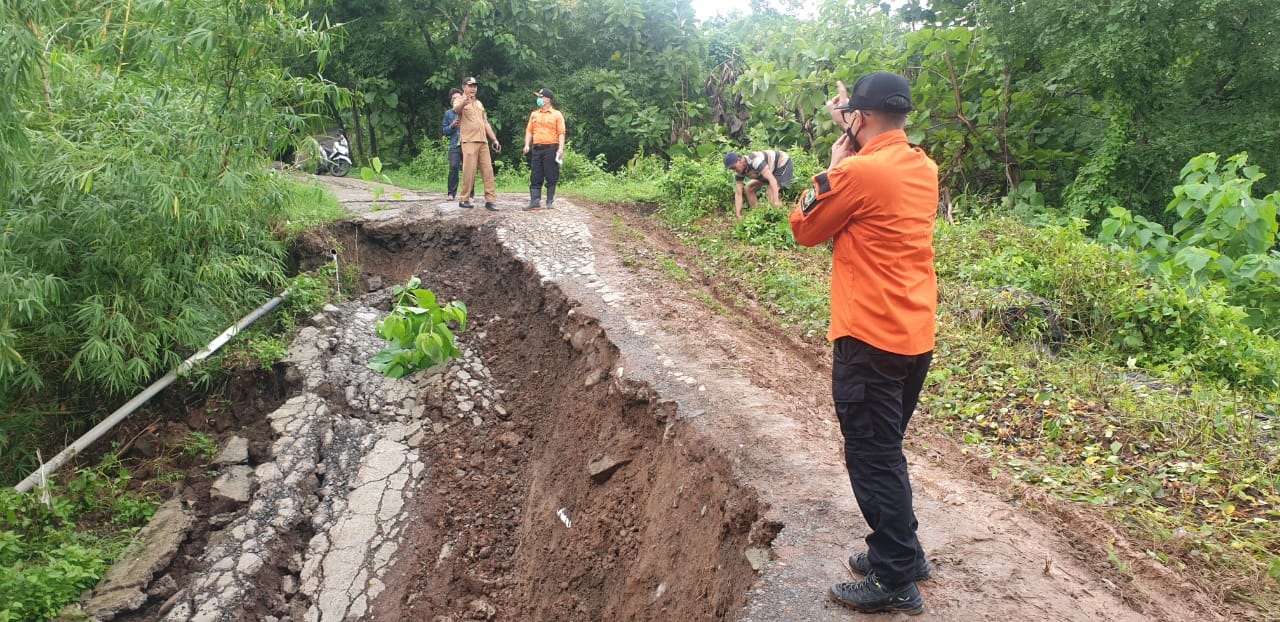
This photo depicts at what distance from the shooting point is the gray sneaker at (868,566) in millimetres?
2773

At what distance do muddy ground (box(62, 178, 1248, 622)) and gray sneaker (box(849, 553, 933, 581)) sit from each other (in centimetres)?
7

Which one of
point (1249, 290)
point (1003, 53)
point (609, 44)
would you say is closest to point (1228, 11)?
point (1003, 53)

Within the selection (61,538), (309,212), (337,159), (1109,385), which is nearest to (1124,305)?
(1109,385)

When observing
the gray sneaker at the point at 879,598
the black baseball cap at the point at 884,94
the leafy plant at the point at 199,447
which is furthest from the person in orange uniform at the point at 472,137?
the gray sneaker at the point at 879,598

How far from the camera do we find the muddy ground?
2949 mm

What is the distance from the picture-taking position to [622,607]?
12.4ft

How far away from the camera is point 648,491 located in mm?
4262

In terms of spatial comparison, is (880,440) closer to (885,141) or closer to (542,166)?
(885,141)

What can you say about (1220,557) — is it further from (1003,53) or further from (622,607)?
(1003,53)

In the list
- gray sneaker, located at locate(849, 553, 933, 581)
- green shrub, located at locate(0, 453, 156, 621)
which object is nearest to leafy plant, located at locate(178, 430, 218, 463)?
green shrub, located at locate(0, 453, 156, 621)

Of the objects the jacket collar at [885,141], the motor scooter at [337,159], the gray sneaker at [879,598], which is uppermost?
the jacket collar at [885,141]

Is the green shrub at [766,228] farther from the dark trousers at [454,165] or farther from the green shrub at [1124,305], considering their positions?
the dark trousers at [454,165]

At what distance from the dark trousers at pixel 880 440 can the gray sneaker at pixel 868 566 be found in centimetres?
22

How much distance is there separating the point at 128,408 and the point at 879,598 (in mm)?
5488
